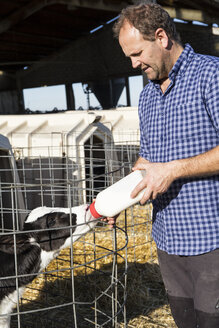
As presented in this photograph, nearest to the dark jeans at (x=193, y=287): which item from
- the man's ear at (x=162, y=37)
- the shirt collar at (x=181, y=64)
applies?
the shirt collar at (x=181, y=64)

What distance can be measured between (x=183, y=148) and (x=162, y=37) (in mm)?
437

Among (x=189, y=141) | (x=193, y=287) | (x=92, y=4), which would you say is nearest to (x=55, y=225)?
(x=193, y=287)

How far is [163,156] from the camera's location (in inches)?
67.2

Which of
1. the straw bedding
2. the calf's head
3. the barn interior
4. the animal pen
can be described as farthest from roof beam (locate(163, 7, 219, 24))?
the calf's head

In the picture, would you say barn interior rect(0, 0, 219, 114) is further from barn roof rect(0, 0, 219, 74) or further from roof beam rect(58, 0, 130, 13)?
roof beam rect(58, 0, 130, 13)

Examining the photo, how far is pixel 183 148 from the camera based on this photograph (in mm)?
1620

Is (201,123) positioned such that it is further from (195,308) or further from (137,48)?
(195,308)

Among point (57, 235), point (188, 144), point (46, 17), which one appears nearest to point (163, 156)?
point (188, 144)

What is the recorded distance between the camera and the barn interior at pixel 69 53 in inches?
451

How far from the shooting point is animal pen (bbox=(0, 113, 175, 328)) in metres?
2.25

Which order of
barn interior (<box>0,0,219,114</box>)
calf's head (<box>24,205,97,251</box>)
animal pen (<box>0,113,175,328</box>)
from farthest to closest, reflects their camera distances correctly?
barn interior (<box>0,0,219,114</box>) < animal pen (<box>0,113,175,328</box>) < calf's head (<box>24,205,97,251</box>)

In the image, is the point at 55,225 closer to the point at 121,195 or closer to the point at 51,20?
the point at 121,195

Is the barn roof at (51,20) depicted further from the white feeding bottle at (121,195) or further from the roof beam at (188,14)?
the white feeding bottle at (121,195)

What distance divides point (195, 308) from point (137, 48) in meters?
1.09
